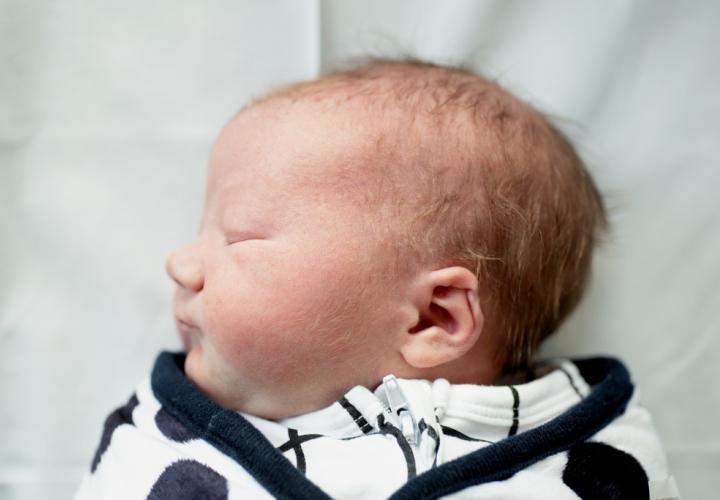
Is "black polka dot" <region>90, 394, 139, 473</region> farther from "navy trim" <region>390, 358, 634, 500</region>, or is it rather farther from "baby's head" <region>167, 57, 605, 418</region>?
"navy trim" <region>390, 358, 634, 500</region>

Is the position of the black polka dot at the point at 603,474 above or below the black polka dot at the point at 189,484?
above

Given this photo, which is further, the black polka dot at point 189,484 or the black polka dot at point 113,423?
the black polka dot at point 113,423

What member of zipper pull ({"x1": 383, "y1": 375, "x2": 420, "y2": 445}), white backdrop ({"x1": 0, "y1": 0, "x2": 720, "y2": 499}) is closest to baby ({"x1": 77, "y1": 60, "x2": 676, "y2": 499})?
zipper pull ({"x1": 383, "y1": 375, "x2": 420, "y2": 445})

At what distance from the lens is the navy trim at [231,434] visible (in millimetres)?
767

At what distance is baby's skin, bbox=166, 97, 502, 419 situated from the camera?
0.82 meters

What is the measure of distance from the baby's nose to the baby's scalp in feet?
0.63

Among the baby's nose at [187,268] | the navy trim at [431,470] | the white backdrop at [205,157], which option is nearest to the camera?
the navy trim at [431,470]

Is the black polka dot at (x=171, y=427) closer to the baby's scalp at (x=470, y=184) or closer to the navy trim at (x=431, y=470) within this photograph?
the navy trim at (x=431, y=470)

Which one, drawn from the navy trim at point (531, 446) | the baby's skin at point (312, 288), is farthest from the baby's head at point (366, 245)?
the navy trim at point (531, 446)

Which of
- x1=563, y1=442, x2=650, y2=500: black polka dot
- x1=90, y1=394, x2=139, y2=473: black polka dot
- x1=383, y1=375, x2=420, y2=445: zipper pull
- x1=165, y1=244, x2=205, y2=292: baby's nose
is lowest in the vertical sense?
x1=90, y1=394, x2=139, y2=473: black polka dot

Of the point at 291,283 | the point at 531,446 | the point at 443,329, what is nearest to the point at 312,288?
the point at 291,283

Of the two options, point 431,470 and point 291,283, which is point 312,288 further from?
point 431,470

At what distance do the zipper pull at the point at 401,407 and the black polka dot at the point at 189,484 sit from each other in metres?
0.19

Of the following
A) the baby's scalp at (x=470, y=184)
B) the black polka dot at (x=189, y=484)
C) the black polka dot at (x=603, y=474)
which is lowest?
the black polka dot at (x=189, y=484)
